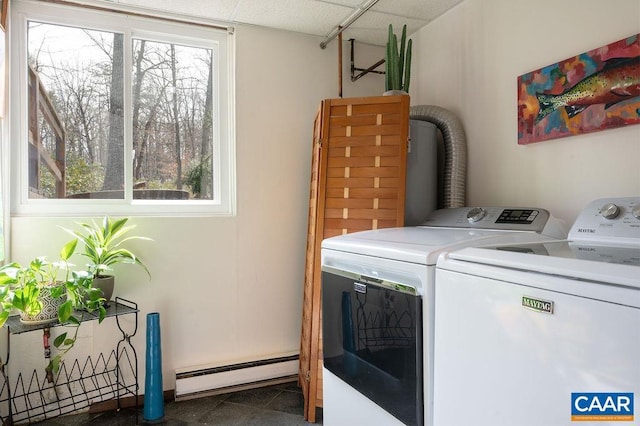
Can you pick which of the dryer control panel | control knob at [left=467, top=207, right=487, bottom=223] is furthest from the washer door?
control knob at [left=467, top=207, right=487, bottom=223]

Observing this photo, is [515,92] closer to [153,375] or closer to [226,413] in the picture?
[226,413]

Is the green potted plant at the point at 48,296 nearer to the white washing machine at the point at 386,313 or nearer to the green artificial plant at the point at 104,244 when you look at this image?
the green artificial plant at the point at 104,244

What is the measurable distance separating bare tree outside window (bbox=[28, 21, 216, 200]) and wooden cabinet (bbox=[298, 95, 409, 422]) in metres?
0.86

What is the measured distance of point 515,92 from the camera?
2.00 m

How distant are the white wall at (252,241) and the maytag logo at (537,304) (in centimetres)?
190

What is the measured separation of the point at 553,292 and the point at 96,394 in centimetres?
238

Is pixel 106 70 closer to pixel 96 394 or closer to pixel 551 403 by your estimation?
pixel 96 394

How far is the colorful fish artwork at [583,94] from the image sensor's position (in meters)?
1.52

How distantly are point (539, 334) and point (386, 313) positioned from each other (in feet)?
1.86

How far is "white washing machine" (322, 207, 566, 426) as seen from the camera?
1240 millimetres

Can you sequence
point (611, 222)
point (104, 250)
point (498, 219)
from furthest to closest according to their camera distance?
1. point (104, 250)
2. point (498, 219)
3. point (611, 222)

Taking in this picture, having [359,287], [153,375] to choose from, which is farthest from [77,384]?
[359,287]

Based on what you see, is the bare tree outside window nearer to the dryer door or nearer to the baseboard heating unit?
the baseboard heating unit

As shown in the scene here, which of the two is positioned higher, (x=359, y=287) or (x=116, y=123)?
(x=116, y=123)
